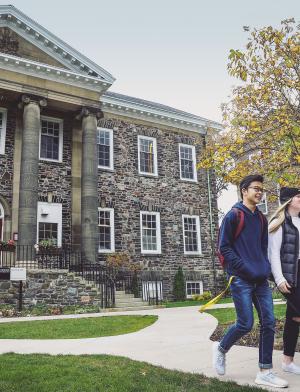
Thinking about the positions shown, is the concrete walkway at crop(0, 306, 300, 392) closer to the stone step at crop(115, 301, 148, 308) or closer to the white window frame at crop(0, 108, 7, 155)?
the stone step at crop(115, 301, 148, 308)

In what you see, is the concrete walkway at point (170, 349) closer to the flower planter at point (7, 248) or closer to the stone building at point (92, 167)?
Answer: the flower planter at point (7, 248)

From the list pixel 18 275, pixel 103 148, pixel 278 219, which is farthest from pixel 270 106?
pixel 103 148

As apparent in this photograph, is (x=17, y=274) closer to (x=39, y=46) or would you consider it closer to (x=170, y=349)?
(x=170, y=349)

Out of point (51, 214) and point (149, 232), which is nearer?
point (51, 214)

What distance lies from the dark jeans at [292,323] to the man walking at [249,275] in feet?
0.99

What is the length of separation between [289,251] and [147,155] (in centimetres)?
1886

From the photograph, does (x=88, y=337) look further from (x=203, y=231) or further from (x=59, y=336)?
(x=203, y=231)

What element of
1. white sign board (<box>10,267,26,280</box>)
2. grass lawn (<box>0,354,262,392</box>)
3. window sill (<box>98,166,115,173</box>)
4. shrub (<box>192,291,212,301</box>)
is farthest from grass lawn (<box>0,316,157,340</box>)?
window sill (<box>98,166,115,173</box>)

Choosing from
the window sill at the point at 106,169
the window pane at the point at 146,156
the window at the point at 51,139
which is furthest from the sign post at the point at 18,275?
the window pane at the point at 146,156

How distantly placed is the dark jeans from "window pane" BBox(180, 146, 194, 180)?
19718 millimetres

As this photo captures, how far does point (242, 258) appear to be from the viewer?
14.4 ft

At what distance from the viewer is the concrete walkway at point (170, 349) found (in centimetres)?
488

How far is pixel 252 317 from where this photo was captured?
14.2 feet

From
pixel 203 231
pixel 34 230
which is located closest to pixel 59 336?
pixel 34 230
